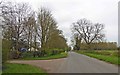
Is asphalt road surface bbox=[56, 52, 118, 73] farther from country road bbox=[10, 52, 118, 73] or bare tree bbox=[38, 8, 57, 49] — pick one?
bare tree bbox=[38, 8, 57, 49]

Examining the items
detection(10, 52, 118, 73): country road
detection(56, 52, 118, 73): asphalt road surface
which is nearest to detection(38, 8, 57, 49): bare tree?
detection(10, 52, 118, 73): country road

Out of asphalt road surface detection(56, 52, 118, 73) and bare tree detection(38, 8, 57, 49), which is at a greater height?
bare tree detection(38, 8, 57, 49)

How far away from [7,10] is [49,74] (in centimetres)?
1206

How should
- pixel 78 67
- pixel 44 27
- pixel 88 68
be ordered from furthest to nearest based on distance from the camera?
pixel 44 27, pixel 78 67, pixel 88 68

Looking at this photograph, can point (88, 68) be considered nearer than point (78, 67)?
Yes

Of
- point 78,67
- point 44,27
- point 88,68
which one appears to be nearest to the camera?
point 88,68

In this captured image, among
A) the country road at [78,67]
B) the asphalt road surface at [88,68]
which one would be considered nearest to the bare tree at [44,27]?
the country road at [78,67]

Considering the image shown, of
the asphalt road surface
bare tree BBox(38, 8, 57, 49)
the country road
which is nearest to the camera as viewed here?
the asphalt road surface

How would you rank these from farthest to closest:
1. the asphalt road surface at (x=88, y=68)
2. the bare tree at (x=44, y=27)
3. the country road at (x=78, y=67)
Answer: the bare tree at (x=44, y=27) < the country road at (x=78, y=67) < the asphalt road surface at (x=88, y=68)

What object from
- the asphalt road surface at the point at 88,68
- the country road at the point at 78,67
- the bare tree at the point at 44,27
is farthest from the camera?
the bare tree at the point at 44,27

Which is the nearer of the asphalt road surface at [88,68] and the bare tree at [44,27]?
the asphalt road surface at [88,68]

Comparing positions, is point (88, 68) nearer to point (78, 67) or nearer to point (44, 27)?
point (78, 67)

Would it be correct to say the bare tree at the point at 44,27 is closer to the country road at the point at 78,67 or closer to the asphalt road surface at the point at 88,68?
the country road at the point at 78,67

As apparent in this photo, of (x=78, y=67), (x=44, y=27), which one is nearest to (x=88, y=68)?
(x=78, y=67)
